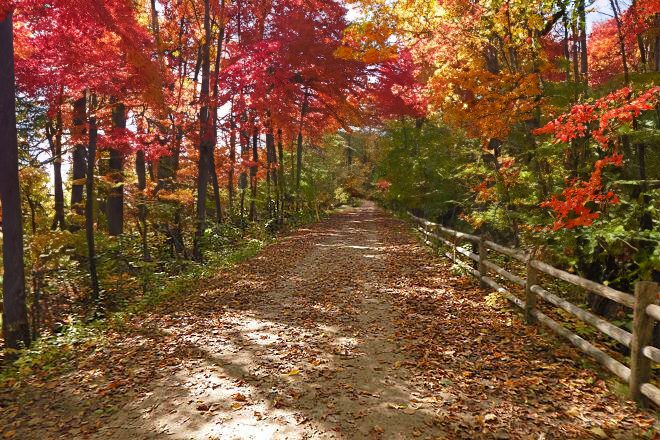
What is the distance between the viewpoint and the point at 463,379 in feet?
15.7

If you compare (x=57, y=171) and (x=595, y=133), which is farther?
(x=57, y=171)

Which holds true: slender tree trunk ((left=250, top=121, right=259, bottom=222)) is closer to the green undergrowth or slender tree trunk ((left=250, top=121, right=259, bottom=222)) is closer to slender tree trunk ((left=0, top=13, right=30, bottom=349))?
the green undergrowth

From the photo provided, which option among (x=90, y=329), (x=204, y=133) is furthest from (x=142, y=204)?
(x=90, y=329)

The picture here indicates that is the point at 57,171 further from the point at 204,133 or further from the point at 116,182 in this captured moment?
the point at 204,133

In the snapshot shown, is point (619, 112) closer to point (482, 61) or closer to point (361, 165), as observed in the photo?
point (482, 61)

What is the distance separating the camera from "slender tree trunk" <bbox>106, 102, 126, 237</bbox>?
1241cm

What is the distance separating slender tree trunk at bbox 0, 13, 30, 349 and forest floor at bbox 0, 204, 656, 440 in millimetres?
1345

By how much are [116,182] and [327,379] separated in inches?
426

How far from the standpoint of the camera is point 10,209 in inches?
257

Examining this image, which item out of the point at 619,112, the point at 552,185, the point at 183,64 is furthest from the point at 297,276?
the point at 183,64

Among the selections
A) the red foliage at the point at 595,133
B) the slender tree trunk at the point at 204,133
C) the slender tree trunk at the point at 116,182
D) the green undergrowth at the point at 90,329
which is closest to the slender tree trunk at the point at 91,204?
the green undergrowth at the point at 90,329

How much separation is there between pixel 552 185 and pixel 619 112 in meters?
2.95

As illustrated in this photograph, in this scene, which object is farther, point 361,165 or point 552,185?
point 361,165

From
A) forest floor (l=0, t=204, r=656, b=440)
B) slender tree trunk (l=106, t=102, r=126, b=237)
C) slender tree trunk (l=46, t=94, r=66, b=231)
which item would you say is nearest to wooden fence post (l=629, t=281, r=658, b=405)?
forest floor (l=0, t=204, r=656, b=440)
